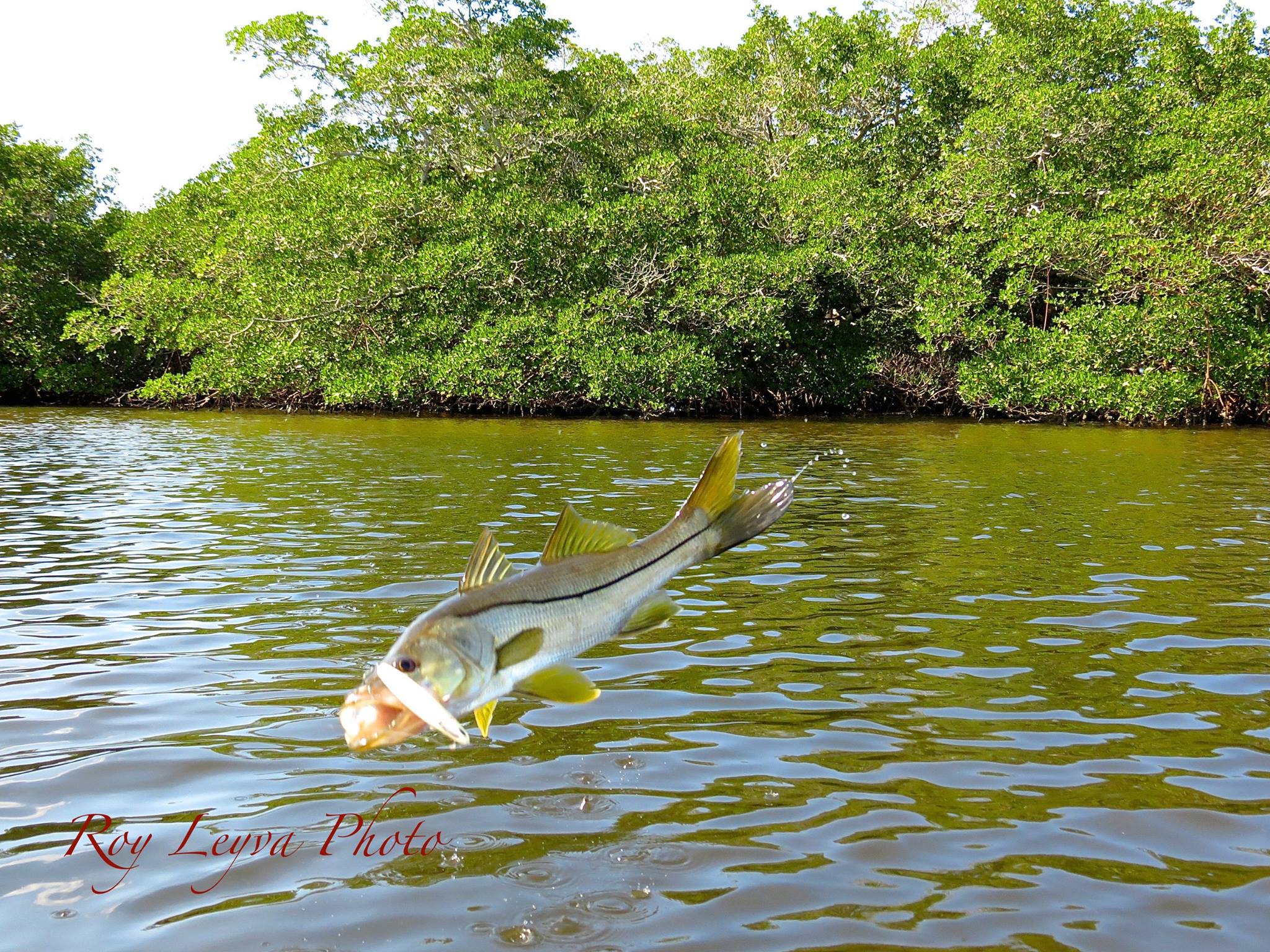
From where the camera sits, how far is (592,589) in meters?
3.04

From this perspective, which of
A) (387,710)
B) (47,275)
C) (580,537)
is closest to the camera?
(387,710)

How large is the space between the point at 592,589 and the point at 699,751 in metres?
2.21

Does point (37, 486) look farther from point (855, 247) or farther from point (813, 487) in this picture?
point (855, 247)

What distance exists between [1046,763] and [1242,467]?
16.4 m

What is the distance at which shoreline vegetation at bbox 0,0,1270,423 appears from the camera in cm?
3141

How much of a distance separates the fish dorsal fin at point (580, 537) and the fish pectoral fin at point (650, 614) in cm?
19

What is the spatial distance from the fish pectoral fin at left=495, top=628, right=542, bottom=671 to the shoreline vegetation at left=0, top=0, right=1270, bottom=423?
29884 mm

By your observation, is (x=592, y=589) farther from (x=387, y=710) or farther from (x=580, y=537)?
(x=387, y=710)

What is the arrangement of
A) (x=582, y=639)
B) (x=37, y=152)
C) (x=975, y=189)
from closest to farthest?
(x=582, y=639) → (x=975, y=189) → (x=37, y=152)

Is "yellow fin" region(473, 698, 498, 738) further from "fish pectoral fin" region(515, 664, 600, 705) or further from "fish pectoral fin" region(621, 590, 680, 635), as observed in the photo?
"fish pectoral fin" region(621, 590, 680, 635)

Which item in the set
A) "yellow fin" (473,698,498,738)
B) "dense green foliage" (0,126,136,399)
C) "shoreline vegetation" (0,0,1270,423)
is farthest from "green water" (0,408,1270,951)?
"dense green foliage" (0,126,136,399)

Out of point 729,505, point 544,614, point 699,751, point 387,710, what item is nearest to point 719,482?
point 729,505

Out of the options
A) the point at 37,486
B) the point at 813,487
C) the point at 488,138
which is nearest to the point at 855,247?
the point at 488,138

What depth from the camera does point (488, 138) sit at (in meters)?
35.4
